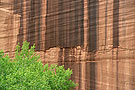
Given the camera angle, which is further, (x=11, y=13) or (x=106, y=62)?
(x=11, y=13)

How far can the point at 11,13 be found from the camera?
7.02 meters

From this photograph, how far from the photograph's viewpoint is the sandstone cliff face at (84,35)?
210 inches

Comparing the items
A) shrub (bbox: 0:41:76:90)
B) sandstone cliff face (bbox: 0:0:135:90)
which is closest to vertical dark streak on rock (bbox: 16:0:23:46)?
sandstone cliff face (bbox: 0:0:135:90)

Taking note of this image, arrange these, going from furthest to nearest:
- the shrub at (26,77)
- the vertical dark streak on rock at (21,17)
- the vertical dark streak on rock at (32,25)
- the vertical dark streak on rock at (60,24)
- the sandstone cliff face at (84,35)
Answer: the vertical dark streak on rock at (21,17) → the vertical dark streak on rock at (32,25) → the vertical dark streak on rock at (60,24) → the sandstone cliff face at (84,35) → the shrub at (26,77)

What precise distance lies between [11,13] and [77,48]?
8.08ft

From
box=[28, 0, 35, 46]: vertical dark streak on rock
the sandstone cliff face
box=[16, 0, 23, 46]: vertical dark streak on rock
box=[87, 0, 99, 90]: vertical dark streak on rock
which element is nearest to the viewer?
→ the sandstone cliff face

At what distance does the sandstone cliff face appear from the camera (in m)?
5.34

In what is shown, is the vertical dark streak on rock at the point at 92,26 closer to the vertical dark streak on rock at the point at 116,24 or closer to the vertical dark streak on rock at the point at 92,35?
the vertical dark streak on rock at the point at 92,35

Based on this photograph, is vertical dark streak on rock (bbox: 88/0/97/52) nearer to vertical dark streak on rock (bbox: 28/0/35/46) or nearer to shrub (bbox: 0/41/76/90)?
shrub (bbox: 0/41/76/90)

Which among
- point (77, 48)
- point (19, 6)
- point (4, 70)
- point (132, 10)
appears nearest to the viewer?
point (4, 70)

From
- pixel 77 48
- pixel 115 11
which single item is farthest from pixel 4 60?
pixel 115 11

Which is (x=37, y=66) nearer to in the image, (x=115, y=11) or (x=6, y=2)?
(x=115, y=11)

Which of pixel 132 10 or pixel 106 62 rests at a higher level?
pixel 132 10

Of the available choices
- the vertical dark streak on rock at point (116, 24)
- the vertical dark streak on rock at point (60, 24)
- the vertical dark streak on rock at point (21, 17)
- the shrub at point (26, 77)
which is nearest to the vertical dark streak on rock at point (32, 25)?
the vertical dark streak on rock at point (21, 17)
